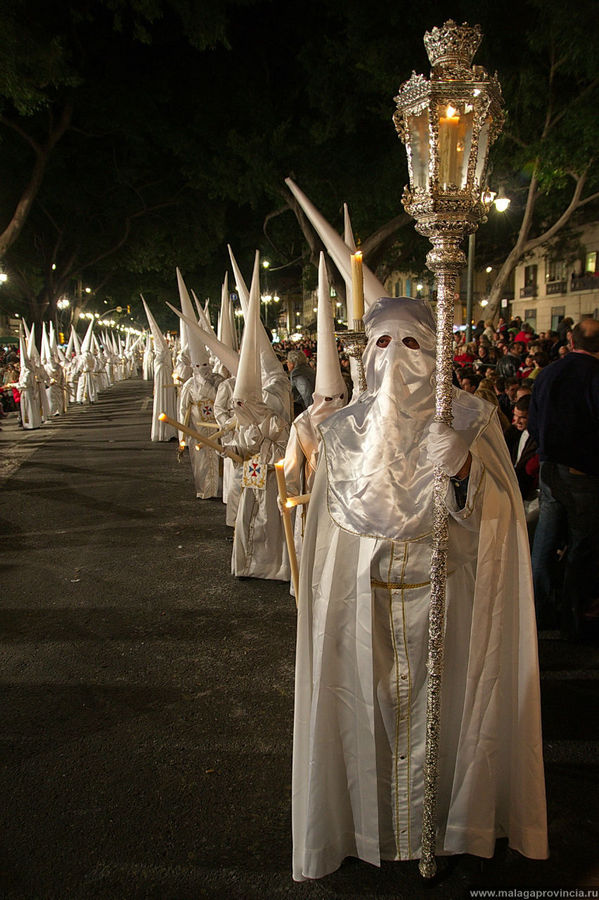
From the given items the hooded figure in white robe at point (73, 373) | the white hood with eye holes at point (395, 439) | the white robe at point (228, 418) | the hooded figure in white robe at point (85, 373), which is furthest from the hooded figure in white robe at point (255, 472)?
the hooded figure in white robe at point (85, 373)

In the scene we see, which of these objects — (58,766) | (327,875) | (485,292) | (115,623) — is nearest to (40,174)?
(115,623)

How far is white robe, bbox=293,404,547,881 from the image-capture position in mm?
2686

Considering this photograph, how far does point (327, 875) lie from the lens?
283 centimetres

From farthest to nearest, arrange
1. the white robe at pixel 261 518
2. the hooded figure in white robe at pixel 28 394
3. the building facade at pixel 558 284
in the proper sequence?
the building facade at pixel 558 284 → the hooded figure in white robe at pixel 28 394 → the white robe at pixel 261 518

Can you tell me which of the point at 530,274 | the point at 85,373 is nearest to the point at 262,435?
the point at 85,373

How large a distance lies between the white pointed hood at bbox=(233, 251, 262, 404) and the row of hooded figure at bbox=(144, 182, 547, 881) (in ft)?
12.2

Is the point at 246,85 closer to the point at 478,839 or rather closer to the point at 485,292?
the point at 478,839

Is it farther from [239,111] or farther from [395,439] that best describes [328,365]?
[239,111]

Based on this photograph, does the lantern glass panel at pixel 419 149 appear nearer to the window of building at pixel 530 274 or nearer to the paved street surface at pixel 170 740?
the paved street surface at pixel 170 740

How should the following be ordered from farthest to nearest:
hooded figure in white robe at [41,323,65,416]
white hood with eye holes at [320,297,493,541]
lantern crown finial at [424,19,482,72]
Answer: hooded figure in white robe at [41,323,65,416], white hood with eye holes at [320,297,493,541], lantern crown finial at [424,19,482,72]

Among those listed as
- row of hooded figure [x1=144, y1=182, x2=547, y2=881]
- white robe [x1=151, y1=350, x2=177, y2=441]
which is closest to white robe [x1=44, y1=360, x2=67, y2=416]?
white robe [x1=151, y1=350, x2=177, y2=441]

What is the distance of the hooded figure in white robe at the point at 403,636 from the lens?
105 inches

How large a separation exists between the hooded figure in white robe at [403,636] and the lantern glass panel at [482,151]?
603 mm

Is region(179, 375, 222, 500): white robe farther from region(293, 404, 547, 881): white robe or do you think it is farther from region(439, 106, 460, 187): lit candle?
region(439, 106, 460, 187): lit candle
